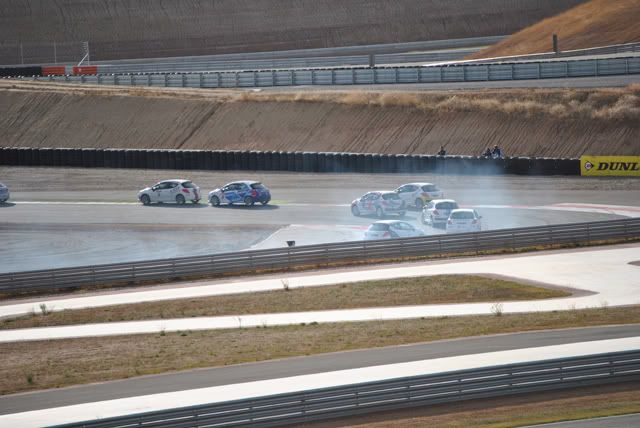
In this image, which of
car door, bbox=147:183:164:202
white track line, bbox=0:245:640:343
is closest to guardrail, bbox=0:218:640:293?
white track line, bbox=0:245:640:343

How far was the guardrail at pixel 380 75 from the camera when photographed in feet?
191

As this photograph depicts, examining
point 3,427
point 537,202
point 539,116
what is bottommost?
point 3,427

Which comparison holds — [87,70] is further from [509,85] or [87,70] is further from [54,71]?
[509,85]

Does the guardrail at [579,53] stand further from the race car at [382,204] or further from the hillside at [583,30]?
the race car at [382,204]

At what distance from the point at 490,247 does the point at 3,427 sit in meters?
19.2

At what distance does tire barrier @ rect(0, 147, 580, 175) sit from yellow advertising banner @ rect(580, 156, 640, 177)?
0.48 meters

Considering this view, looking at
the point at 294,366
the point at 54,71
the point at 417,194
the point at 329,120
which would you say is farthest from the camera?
the point at 54,71

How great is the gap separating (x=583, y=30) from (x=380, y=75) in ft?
68.0

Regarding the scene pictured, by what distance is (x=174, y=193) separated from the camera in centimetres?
4538

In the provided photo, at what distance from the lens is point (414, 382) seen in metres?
18.2

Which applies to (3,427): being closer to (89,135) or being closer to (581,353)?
(581,353)

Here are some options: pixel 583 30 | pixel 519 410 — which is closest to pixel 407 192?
pixel 519 410

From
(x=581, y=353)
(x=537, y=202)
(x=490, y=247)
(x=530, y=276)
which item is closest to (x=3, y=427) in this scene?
(x=581, y=353)

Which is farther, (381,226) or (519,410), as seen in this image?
(381,226)
